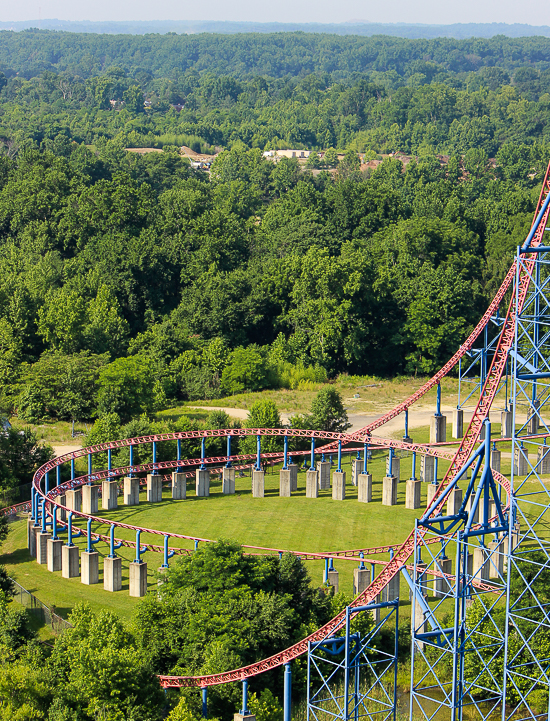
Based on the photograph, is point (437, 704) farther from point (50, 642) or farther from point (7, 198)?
point (7, 198)

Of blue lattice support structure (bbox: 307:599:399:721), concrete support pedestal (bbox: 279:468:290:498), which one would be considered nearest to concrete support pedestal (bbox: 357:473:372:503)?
concrete support pedestal (bbox: 279:468:290:498)

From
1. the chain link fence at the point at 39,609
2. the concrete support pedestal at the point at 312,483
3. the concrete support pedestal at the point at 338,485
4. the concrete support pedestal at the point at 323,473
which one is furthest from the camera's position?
the concrete support pedestal at the point at 323,473

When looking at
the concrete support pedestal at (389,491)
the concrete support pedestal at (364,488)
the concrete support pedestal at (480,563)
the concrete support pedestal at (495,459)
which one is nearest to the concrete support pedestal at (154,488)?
the concrete support pedestal at (364,488)

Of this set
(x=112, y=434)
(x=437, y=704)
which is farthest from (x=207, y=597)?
(x=112, y=434)

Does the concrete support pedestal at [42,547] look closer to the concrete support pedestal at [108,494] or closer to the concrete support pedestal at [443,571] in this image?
the concrete support pedestal at [108,494]

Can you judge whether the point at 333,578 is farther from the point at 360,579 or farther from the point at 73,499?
the point at 73,499
